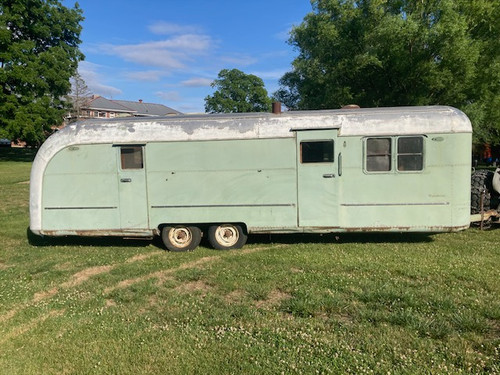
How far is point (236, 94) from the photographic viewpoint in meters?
77.9

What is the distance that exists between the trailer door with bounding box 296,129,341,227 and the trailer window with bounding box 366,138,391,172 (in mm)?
613

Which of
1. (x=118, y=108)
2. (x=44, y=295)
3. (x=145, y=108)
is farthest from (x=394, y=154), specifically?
(x=145, y=108)

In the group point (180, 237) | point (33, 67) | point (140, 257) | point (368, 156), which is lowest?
point (140, 257)

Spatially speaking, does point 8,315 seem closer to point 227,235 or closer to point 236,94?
point 227,235

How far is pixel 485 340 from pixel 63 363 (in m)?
4.27

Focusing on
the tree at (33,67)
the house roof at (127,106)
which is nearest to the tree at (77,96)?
the tree at (33,67)

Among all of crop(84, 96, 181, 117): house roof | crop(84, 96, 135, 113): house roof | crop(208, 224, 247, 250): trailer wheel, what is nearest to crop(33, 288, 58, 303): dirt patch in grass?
crop(208, 224, 247, 250): trailer wheel

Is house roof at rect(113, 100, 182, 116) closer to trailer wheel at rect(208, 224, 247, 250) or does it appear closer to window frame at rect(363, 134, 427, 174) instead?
trailer wheel at rect(208, 224, 247, 250)

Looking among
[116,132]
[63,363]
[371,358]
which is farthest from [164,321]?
[116,132]

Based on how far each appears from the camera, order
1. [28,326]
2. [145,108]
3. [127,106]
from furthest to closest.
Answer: [145,108] < [127,106] < [28,326]

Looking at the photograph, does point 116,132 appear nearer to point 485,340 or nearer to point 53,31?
point 485,340

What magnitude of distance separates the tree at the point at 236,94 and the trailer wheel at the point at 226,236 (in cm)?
7007

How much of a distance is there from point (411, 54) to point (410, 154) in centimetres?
894

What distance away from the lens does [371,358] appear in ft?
12.4
